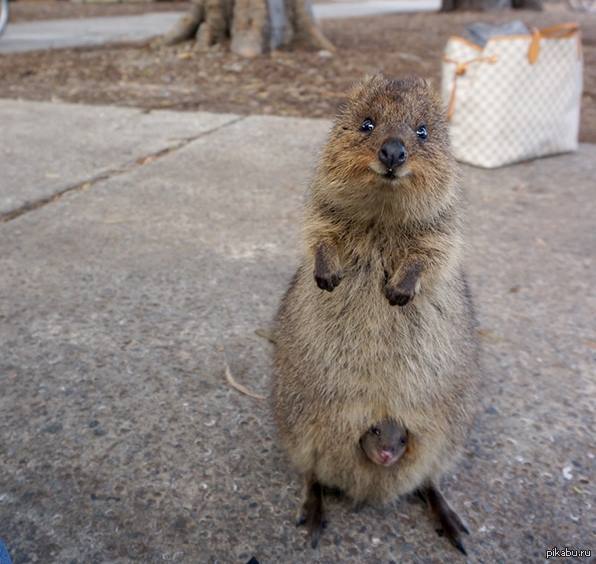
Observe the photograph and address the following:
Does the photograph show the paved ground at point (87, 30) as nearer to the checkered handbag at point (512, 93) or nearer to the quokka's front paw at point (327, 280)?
the checkered handbag at point (512, 93)

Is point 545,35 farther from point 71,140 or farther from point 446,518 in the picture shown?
point 446,518

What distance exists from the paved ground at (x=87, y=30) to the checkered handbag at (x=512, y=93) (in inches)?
288

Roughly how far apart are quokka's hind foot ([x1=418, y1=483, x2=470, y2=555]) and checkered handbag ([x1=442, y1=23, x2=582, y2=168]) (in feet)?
11.4

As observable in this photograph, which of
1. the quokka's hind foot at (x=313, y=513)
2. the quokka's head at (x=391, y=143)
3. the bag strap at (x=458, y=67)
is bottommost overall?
the quokka's hind foot at (x=313, y=513)

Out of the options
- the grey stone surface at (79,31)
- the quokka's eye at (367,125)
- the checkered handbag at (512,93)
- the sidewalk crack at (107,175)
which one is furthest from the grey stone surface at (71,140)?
the grey stone surface at (79,31)

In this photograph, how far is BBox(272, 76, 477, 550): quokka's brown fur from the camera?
194cm

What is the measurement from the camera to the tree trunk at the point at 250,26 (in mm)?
8695

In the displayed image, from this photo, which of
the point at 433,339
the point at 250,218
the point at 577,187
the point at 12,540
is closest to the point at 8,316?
the point at 12,540

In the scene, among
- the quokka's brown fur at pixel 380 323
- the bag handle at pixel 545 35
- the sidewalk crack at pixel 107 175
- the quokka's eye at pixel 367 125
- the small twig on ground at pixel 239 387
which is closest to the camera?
the quokka's brown fur at pixel 380 323

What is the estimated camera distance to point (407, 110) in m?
2.07

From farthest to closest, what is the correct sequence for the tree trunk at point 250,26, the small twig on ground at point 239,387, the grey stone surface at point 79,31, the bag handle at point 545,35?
the grey stone surface at point 79,31 < the tree trunk at point 250,26 < the bag handle at point 545,35 < the small twig on ground at point 239,387

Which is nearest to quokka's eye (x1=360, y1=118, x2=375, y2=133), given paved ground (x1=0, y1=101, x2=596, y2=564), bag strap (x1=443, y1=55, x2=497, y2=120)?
paved ground (x1=0, y1=101, x2=596, y2=564)

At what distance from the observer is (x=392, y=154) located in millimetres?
1841

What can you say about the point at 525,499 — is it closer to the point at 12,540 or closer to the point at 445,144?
the point at 445,144
